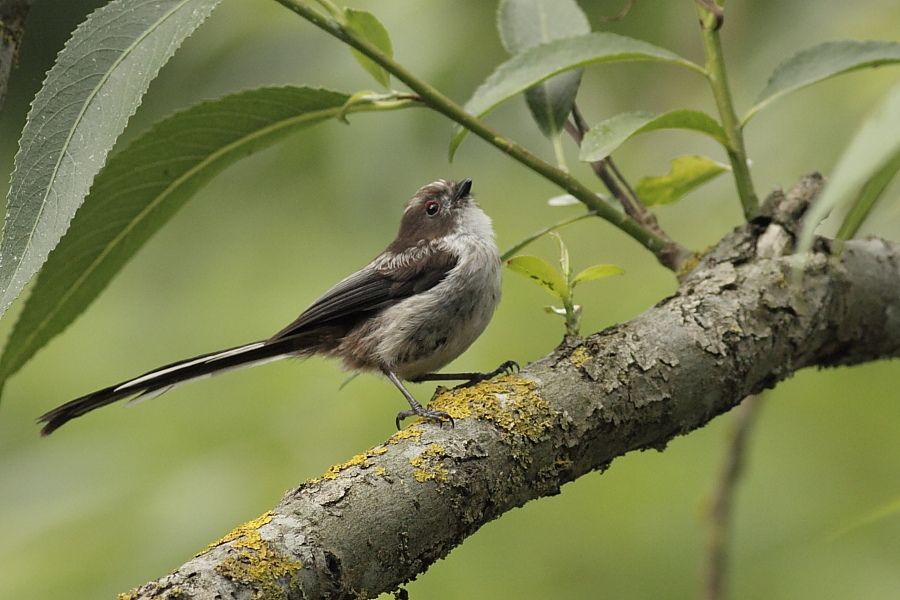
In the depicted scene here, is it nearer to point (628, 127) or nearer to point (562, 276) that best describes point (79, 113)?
point (562, 276)

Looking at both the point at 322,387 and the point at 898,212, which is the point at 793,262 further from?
the point at 322,387

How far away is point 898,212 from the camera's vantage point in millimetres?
2350

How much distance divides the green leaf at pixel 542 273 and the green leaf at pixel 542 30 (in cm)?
68

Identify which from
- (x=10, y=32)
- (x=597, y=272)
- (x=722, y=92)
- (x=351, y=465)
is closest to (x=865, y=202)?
(x=722, y=92)

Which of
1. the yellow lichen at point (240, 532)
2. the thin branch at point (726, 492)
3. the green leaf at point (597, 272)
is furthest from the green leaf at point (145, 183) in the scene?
the thin branch at point (726, 492)

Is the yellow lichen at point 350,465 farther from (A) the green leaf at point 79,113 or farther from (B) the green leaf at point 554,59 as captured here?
(B) the green leaf at point 554,59

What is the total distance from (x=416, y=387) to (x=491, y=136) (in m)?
1.67

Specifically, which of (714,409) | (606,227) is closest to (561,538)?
(714,409)

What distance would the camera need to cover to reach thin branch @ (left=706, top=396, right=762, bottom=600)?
2.92 meters

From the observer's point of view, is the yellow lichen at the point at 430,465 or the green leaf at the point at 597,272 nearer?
the yellow lichen at the point at 430,465

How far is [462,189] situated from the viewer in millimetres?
4660

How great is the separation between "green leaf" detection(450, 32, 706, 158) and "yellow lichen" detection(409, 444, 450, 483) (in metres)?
1.00

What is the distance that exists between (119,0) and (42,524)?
1.88 m

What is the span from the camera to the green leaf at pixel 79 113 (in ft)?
7.14
